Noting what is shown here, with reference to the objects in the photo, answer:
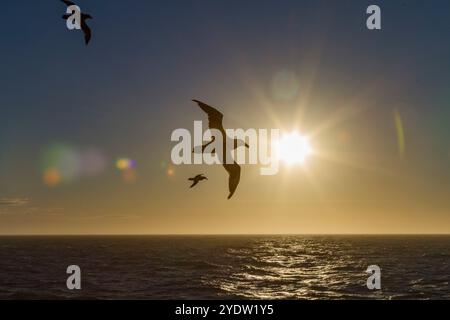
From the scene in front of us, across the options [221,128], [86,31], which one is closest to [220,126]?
[221,128]

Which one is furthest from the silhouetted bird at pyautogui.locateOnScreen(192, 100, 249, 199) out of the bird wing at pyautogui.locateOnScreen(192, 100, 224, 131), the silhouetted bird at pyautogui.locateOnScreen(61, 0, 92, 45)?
the silhouetted bird at pyautogui.locateOnScreen(61, 0, 92, 45)

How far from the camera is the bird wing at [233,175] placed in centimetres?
1077

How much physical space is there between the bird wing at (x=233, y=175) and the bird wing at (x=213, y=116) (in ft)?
2.77

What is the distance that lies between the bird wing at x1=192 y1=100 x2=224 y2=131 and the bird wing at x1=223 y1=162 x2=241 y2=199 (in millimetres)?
844

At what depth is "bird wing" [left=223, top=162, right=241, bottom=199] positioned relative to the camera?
35.3 ft

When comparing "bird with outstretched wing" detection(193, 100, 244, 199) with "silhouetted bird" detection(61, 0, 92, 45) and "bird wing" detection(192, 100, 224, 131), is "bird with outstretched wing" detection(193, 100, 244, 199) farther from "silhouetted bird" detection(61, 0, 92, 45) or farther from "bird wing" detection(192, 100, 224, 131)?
"silhouetted bird" detection(61, 0, 92, 45)

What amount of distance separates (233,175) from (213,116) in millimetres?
1398

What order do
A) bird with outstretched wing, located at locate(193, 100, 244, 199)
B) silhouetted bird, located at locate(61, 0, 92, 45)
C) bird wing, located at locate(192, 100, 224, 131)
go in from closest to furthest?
bird with outstretched wing, located at locate(193, 100, 244, 199) → bird wing, located at locate(192, 100, 224, 131) → silhouetted bird, located at locate(61, 0, 92, 45)

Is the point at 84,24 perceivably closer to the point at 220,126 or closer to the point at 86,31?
the point at 86,31

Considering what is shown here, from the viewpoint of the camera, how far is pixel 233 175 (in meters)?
11.2
